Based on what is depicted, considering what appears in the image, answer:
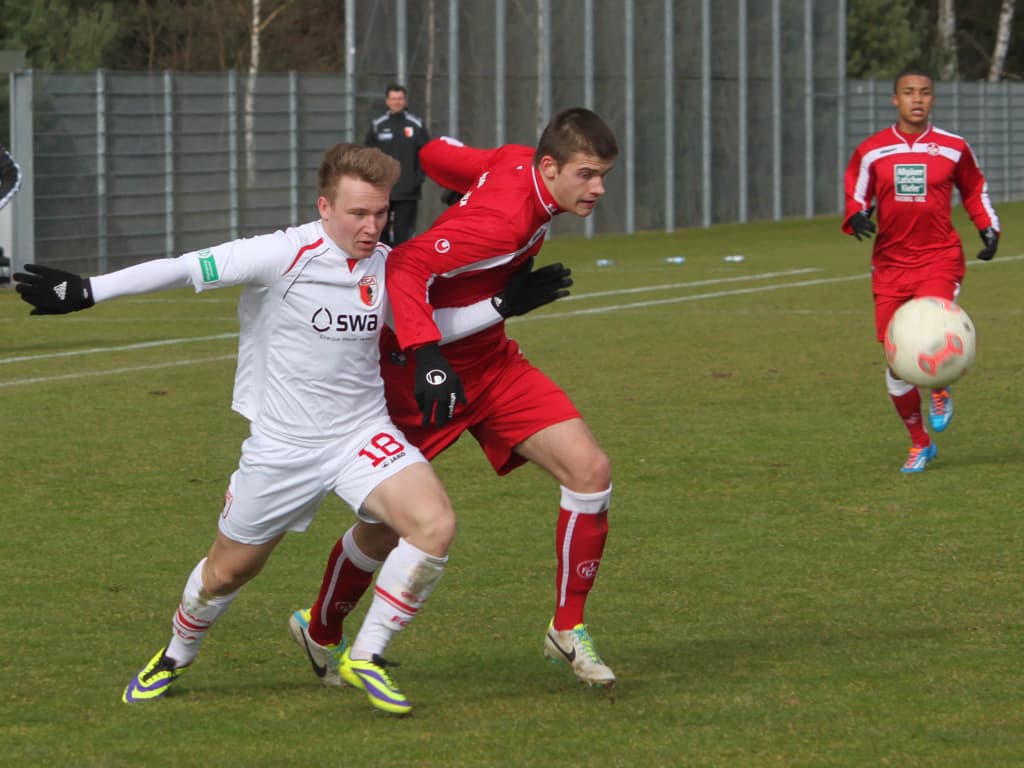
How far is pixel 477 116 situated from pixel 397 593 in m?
24.9

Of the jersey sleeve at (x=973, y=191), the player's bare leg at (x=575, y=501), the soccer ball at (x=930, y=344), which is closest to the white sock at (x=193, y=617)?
the player's bare leg at (x=575, y=501)

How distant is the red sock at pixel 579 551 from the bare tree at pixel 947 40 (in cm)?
5246

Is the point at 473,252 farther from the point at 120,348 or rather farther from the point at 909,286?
the point at 120,348

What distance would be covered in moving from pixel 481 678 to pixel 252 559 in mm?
846

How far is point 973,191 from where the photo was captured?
438 inches

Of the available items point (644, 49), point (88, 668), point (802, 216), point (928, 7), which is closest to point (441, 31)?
point (644, 49)

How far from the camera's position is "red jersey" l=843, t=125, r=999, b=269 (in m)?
10.8

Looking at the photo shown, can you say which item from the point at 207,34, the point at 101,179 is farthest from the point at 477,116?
the point at 207,34

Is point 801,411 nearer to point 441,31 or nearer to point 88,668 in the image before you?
point 88,668

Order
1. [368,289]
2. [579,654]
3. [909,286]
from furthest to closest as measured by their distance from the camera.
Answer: [909,286], [579,654], [368,289]

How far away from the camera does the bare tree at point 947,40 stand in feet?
186

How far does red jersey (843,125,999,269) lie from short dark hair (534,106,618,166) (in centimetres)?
489

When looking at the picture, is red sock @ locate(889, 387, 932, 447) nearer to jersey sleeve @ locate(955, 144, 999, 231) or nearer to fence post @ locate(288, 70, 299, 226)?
jersey sleeve @ locate(955, 144, 999, 231)

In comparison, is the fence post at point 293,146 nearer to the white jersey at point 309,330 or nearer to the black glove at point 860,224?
the black glove at point 860,224
